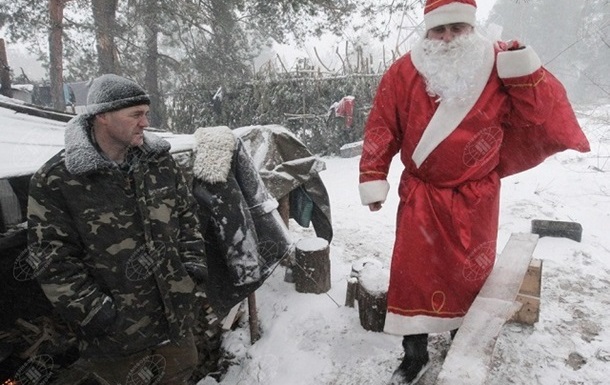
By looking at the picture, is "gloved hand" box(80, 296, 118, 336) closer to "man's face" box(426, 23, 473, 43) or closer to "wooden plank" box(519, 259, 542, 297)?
"man's face" box(426, 23, 473, 43)

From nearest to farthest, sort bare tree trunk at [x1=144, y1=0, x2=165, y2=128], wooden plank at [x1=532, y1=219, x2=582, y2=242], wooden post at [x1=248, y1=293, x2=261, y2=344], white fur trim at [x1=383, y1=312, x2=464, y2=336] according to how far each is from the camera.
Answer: white fur trim at [x1=383, y1=312, x2=464, y2=336], wooden post at [x1=248, y1=293, x2=261, y2=344], wooden plank at [x1=532, y1=219, x2=582, y2=242], bare tree trunk at [x1=144, y1=0, x2=165, y2=128]

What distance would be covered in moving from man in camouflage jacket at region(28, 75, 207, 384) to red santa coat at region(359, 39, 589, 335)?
46.5 inches

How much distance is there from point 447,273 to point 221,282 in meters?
1.55

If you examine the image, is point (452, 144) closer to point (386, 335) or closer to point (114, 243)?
point (386, 335)

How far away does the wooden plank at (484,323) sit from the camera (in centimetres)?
159

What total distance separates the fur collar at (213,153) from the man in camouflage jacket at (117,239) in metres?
0.49

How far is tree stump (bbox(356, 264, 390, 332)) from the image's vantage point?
3002mm

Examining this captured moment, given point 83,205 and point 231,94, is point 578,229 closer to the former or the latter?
point 83,205

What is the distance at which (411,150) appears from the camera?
2270 millimetres

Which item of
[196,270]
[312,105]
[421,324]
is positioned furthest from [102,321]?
[312,105]

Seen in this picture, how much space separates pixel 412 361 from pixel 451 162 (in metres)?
1.30

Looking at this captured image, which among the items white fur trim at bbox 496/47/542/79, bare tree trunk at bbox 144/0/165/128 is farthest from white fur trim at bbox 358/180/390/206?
bare tree trunk at bbox 144/0/165/128

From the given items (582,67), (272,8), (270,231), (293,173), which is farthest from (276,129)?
(582,67)

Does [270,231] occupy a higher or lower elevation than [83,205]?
lower
